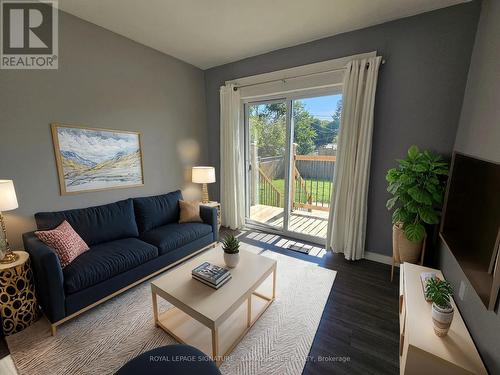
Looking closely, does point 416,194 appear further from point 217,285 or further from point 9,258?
point 9,258

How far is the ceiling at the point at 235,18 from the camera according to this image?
2082mm

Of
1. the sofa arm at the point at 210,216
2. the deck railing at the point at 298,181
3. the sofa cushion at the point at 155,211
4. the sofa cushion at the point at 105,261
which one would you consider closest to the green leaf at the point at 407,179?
the deck railing at the point at 298,181

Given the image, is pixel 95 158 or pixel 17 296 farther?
pixel 95 158

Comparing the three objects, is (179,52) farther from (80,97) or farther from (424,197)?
(424,197)

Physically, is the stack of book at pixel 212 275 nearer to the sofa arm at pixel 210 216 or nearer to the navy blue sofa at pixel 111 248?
the navy blue sofa at pixel 111 248

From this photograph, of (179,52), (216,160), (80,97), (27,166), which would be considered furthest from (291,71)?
(27,166)

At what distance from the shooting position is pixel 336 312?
1.93 m

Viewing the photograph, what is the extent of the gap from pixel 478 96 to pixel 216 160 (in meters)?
3.40

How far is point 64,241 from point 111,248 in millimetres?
393

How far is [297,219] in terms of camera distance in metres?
3.76

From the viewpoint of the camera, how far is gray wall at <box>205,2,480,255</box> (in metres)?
2.10

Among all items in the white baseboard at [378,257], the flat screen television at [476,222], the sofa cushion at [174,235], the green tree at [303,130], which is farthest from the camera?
the green tree at [303,130]

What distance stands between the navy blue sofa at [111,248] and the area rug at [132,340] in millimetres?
146

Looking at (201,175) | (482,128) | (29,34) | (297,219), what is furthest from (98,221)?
(482,128)
